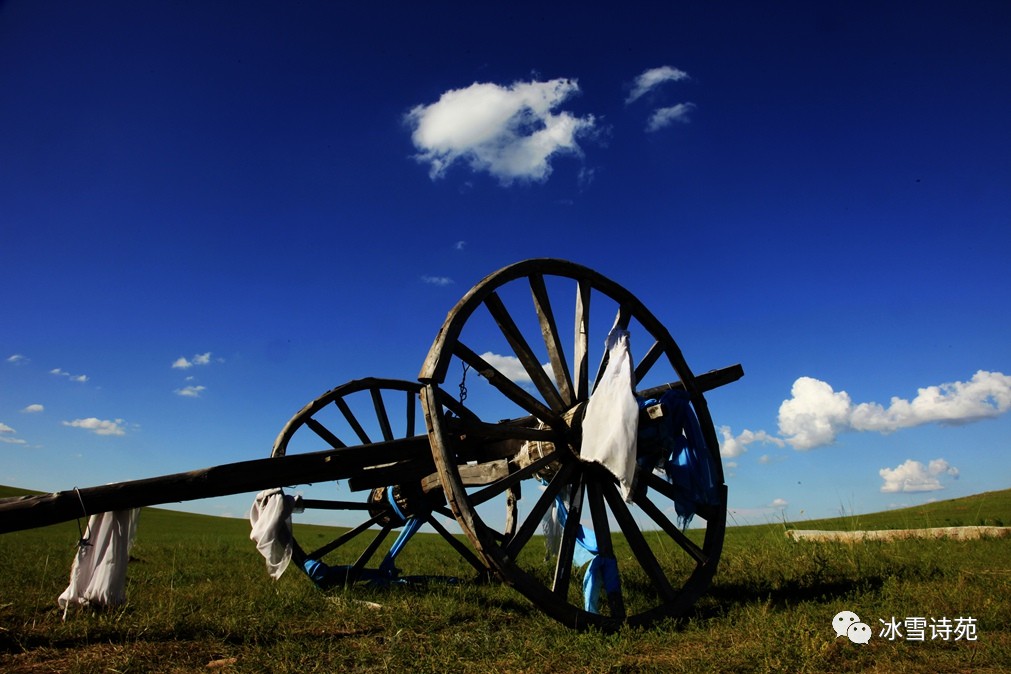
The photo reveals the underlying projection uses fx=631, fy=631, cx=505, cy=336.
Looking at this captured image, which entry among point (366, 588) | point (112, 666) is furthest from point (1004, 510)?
point (112, 666)

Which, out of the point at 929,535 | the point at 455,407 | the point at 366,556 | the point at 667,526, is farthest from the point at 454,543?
the point at 929,535

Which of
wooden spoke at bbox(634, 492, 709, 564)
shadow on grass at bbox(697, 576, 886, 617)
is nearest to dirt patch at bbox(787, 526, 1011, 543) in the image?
shadow on grass at bbox(697, 576, 886, 617)

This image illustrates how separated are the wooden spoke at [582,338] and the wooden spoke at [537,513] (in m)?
0.84

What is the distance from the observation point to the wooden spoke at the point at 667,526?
611cm

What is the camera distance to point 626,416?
527cm

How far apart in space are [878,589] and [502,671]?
4136 millimetres

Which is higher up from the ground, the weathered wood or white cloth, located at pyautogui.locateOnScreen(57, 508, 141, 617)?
the weathered wood

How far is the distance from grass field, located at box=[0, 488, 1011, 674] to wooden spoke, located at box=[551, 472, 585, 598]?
0.33m

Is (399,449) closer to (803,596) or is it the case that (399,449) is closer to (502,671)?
(502,671)

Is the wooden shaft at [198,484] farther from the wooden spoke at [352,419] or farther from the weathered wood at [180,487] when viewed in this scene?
the wooden spoke at [352,419]

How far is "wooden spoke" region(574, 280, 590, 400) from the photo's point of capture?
6207 millimetres

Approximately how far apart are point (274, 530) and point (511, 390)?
8.85 ft

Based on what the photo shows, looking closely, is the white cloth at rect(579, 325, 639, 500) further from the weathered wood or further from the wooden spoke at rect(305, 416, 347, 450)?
the wooden spoke at rect(305, 416, 347, 450)

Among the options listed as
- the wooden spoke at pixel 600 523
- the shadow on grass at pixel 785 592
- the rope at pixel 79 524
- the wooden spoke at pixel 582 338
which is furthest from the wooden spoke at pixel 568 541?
the rope at pixel 79 524
